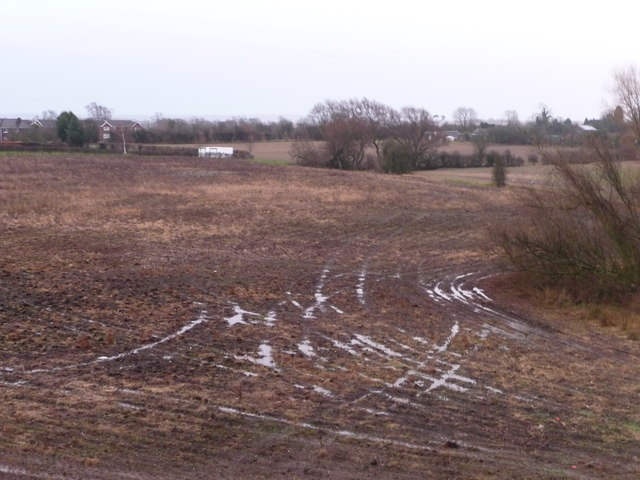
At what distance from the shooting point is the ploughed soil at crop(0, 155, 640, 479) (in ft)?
28.0

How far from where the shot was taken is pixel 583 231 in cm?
2058

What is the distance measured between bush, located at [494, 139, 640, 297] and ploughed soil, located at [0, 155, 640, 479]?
4.41 feet

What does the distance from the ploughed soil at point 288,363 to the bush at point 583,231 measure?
135 centimetres

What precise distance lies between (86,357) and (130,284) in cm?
642

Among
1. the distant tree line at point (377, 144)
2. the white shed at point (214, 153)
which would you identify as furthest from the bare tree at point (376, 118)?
the white shed at point (214, 153)

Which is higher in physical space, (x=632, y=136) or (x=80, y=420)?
(x=632, y=136)

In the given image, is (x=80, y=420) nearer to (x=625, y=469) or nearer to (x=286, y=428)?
(x=286, y=428)

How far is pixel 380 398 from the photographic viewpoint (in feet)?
35.4

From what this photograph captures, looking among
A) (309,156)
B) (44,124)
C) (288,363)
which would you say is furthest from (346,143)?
(44,124)

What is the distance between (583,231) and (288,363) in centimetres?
1097

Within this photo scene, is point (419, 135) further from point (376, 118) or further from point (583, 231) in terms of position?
point (583, 231)

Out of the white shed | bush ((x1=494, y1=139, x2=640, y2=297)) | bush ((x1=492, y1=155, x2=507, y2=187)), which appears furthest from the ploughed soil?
the white shed

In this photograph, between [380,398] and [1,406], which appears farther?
[380,398]

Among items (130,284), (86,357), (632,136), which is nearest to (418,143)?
(632,136)
